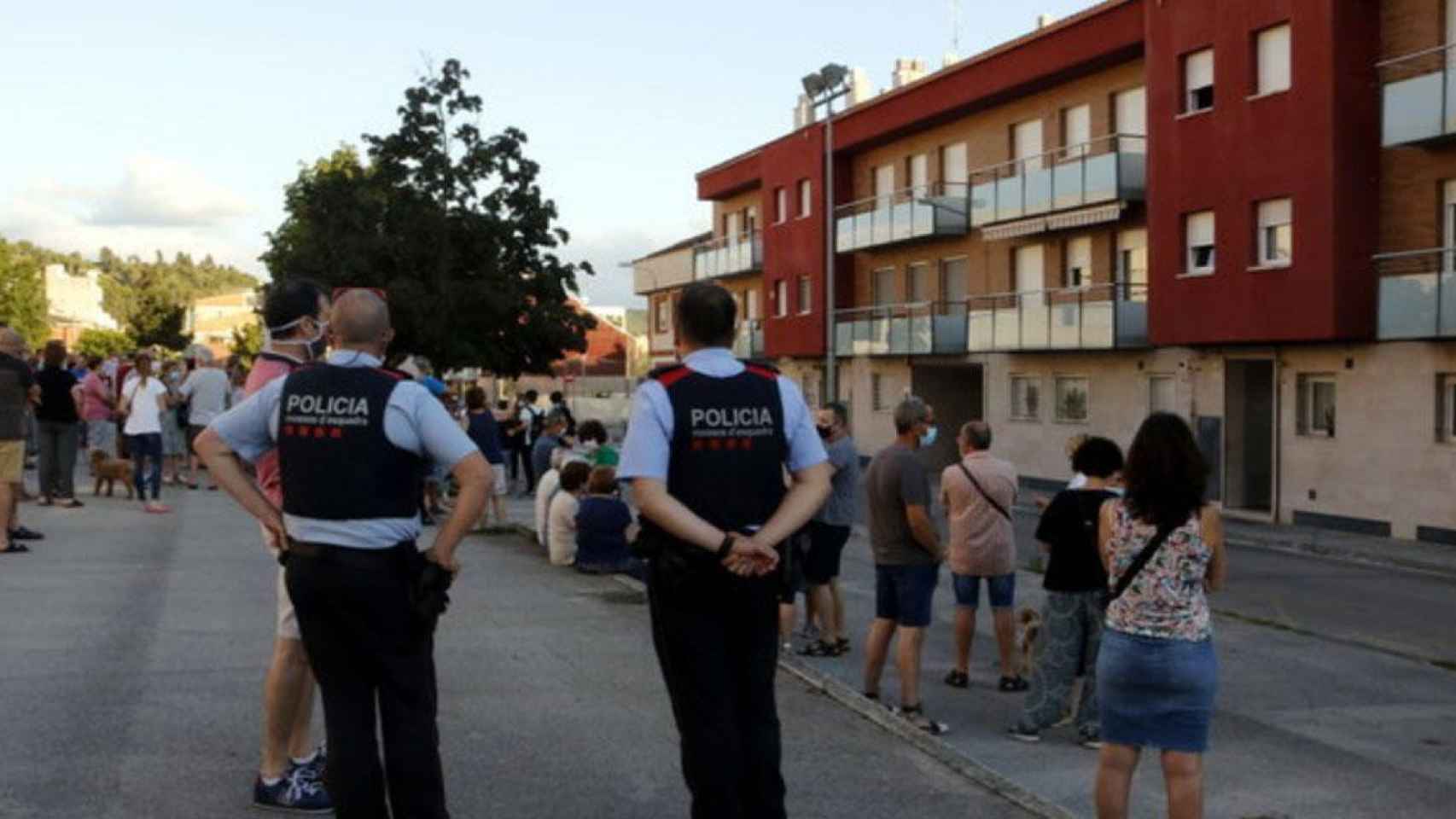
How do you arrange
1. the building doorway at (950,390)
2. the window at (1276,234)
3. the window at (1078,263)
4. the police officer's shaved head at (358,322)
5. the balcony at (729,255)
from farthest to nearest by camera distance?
the balcony at (729,255), the building doorway at (950,390), the window at (1078,263), the window at (1276,234), the police officer's shaved head at (358,322)

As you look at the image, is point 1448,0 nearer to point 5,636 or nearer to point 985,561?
point 985,561

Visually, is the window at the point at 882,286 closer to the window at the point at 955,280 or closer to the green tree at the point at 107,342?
the window at the point at 955,280

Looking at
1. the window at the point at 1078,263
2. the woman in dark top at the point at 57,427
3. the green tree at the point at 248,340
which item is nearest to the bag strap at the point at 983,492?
the woman in dark top at the point at 57,427

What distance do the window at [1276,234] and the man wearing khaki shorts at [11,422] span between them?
20.9m

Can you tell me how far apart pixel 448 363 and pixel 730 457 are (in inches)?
1997

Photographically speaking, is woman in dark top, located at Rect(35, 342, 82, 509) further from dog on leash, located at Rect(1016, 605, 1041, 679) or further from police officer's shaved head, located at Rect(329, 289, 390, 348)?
police officer's shaved head, located at Rect(329, 289, 390, 348)

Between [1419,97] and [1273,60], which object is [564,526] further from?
[1273,60]

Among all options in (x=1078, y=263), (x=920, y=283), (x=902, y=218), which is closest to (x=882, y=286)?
(x=920, y=283)

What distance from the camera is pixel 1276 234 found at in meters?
29.9

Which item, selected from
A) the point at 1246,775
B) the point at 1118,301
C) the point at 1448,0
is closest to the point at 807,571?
the point at 1246,775

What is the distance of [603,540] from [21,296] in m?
96.3

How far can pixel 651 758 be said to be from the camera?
7391mm

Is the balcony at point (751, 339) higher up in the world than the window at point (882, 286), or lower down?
lower down

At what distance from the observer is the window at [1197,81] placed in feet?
104
